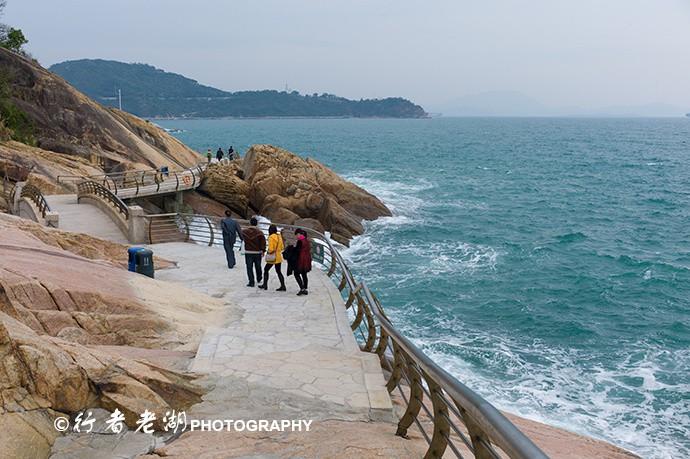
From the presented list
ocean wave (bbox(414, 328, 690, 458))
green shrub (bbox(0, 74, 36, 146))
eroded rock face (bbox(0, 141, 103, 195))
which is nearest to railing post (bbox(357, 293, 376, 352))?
ocean wave (bbox(414, 328, 690, 458))

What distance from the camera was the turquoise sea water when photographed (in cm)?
1575

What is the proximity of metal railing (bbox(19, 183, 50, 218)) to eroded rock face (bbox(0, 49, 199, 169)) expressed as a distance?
13.5m

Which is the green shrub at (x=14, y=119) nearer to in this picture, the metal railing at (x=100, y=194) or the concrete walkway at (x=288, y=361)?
the metal railing at (x=100, y=194)

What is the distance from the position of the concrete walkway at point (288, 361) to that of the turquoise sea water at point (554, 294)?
21.8ft

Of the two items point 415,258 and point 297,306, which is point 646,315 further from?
point 297,306

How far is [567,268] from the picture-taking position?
1168 inches

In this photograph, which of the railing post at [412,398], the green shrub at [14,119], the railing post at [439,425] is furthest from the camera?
the green shrub at [14,119]

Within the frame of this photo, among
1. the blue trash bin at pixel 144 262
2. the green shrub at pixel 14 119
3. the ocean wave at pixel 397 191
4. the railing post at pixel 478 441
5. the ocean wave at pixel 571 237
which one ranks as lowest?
the ocean wave at pixel 571 237

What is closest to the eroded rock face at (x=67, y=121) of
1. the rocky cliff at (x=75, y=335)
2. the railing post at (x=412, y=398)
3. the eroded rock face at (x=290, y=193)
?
the eroded rock face at (x=290, y=193)

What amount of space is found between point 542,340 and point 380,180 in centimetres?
4310

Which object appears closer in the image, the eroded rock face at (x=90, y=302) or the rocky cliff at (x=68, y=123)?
the eroded rock face at (x=90, y=302)

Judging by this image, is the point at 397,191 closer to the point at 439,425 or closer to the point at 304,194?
the point at 304,194

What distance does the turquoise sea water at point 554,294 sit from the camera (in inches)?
620

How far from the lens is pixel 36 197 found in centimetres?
2341
